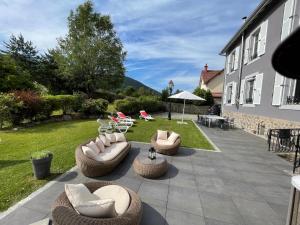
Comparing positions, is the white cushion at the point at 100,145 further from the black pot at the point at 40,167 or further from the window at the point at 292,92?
the window at the point at 292,92

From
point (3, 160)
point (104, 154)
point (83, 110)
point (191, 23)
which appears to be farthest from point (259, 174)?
point (83, 110)

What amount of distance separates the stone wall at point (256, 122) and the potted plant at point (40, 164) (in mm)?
8401

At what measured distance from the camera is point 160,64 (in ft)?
81.6

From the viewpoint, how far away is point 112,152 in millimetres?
4922

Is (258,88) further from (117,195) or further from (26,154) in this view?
(26,154)

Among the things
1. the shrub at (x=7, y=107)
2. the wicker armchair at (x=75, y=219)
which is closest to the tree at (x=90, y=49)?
the shrub at (x=7, y=107)

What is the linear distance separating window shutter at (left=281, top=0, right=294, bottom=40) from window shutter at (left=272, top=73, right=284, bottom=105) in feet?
6.04

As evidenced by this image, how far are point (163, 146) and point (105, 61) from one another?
17.2m

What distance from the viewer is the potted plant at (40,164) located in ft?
12.7

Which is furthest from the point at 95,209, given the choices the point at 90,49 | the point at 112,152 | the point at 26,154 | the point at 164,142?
the point at 90,49

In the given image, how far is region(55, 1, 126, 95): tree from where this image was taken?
1983 centimetres

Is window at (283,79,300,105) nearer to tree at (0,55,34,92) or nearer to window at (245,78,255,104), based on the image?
window at (245,78,255,104)

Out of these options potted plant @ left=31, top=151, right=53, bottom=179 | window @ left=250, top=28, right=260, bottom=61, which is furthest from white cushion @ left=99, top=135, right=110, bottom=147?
window @ left=250, top=28, right=260, bottom=61

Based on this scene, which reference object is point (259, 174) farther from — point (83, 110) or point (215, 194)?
point (83, 110)
